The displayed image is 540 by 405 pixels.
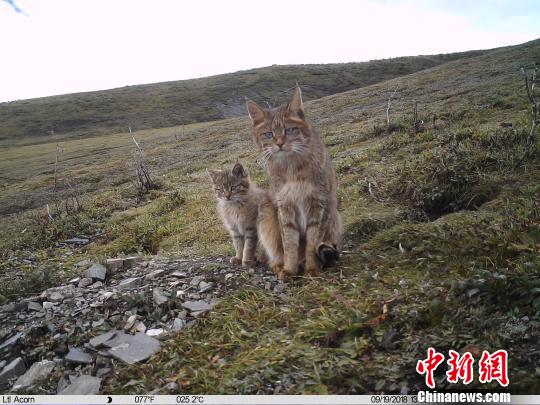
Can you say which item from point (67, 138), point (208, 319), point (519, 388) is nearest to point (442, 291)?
point (519, 388)

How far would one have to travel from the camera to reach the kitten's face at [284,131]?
619 centimetres

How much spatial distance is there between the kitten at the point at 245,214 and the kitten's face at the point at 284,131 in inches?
44.3

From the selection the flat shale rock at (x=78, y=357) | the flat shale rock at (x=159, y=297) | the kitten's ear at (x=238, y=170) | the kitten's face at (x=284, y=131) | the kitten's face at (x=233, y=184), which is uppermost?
the kitten's face at (x=284, y=131)

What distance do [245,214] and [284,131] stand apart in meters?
2.34

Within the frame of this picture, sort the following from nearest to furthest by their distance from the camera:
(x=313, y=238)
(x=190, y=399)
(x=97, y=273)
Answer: (x=190, y=399) < (x=313, y=238) < (x=97, y=273)

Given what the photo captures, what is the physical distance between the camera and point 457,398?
10.3 ft

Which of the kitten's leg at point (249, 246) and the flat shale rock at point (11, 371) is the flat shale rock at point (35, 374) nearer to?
the flat shale rock at point (11, 371)

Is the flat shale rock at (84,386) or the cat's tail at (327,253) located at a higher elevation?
the cat's tail at (327,253)

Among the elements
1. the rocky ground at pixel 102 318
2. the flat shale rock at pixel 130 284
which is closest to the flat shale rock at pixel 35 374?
the rocky ground at pixel 102 318

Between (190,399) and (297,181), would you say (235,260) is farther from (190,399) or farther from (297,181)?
(190,399)

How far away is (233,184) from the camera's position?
829cm

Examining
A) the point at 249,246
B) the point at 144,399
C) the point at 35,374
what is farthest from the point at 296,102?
the point at 35,374

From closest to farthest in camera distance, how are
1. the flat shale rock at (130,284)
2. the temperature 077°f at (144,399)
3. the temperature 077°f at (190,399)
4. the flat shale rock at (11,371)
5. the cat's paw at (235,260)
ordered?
1. the temperature 077°f at (190,399)
2. the temperature 077°f at (144,399)
3. the flat shale rock at (11,371)
4. the flat shale rock at (130,284)
5. the cat's paw at (235,260)

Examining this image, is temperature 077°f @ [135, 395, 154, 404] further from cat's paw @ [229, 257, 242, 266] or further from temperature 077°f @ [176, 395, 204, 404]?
cat's paw @ [229, 257, 242, 266]
